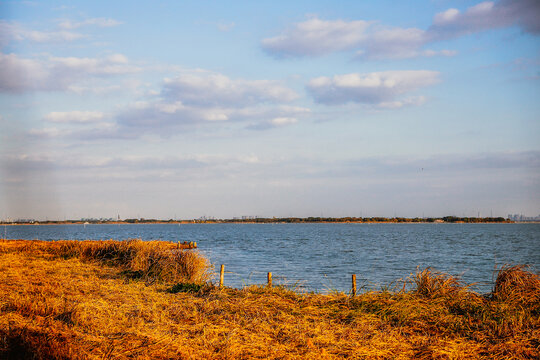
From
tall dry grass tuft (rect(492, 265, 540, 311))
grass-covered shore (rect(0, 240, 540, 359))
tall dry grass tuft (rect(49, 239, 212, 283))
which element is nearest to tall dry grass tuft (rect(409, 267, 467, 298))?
grass-covered shore (rect(0, 240, 540, 359))

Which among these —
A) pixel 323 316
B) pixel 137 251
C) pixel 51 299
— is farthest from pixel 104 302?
pixel 137 251

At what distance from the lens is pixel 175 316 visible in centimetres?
977

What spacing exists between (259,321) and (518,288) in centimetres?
677

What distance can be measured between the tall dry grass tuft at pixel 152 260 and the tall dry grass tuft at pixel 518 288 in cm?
945

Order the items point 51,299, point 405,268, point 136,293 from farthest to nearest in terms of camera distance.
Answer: point 405,268 → point 136,293 → point 51,299

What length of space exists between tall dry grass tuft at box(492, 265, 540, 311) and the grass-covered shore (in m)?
0.03

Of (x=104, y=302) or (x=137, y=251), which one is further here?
(x=137, y=251)

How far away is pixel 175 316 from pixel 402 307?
5.11 meters

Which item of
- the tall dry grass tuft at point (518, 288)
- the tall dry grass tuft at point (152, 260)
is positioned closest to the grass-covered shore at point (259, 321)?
the tall dry grass tuft at point (518, 288)

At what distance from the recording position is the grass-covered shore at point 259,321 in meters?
7.28

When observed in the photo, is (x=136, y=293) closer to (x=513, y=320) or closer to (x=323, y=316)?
(x=323, y=316)

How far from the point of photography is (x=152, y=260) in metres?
18.8

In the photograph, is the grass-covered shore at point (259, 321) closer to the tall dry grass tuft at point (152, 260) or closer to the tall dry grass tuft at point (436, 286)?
the tall dry grass tuft at point (436, 286)

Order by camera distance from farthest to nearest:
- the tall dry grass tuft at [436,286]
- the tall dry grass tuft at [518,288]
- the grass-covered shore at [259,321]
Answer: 1. the tall dry grass tuft at [436,286]
2. the tall dry grass tuft at [518,288]
3. the grass-covered shore at [259,321]
